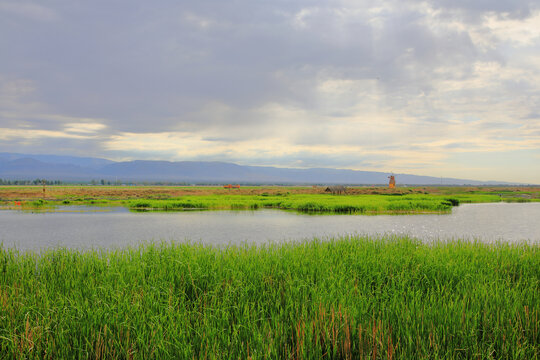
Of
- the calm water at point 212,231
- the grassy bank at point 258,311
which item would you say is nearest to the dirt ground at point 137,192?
the calm water at point 212,231

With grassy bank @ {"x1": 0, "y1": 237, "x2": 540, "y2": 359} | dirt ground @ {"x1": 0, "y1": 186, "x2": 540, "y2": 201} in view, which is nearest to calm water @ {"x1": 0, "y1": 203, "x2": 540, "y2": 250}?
grassy bank @ {"x1": 0, "y1": 237, "x2": 540, "y2": 359}

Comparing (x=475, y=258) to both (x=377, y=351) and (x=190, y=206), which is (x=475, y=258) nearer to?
(x=377, y=351)

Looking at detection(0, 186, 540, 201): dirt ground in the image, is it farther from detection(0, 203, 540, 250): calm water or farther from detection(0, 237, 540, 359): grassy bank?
detection(0, 237, 540, 359): grassy bank

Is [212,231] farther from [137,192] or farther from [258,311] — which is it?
[137,192]

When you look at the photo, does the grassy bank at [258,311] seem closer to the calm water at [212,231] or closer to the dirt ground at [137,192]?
the calm water at [212,231]

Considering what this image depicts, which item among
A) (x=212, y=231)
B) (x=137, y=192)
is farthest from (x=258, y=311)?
(x=137, y=192)

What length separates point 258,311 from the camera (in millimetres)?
5719

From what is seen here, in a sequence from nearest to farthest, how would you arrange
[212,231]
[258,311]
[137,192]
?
[258,311] → [212,231] → [137,192]

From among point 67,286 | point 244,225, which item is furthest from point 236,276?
point 244,225

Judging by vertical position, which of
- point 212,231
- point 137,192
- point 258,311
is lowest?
point 212,231

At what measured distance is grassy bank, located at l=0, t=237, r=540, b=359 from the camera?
4.52 meters

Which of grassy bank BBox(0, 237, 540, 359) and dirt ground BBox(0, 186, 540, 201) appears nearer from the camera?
grassy bank BBox(0, 237, 540, 359)

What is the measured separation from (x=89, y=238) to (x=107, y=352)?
1479cm

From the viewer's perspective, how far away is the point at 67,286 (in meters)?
6.84
